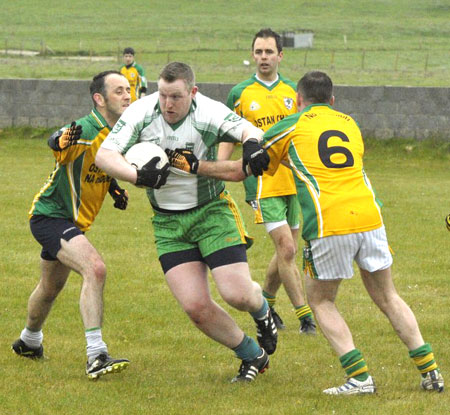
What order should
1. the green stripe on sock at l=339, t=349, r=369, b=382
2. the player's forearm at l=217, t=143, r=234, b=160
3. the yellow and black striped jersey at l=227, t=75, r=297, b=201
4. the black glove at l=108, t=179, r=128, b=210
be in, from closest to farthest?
the green stripe on sock at l=339, t=349, r=369, b=382, the player's forearm at l=217, t=143, r=234, b=160, the black glove at l=108, t=179, r=128, b=210, the yellow and black striped jersey at l=227, t=75, r=297, b=201

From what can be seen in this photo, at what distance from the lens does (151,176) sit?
6.20m

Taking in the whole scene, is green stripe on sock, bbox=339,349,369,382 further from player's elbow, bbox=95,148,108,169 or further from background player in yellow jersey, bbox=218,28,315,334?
background player in yellow jersey, bbox=218,28,315,334

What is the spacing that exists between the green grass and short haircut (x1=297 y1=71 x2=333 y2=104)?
24.8 metres

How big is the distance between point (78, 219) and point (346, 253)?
7.13 ft

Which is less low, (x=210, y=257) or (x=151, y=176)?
(x=151, y=176)

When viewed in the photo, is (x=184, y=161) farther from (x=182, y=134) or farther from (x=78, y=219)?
(x=78, y=219)

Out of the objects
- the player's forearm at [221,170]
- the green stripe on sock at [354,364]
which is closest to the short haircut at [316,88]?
the player's forearm at [221,170]

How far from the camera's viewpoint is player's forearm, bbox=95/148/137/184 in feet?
20.5

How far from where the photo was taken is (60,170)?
7199 millimetres

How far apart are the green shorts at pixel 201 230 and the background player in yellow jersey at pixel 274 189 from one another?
1872 millimetres

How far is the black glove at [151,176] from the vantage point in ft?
20.4

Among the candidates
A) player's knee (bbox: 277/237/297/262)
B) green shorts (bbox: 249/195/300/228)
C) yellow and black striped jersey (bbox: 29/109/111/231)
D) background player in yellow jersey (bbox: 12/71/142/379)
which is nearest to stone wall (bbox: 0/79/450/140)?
green shorts (bbox: 249/195/300/228)

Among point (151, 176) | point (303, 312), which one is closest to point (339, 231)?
point (151, 176)

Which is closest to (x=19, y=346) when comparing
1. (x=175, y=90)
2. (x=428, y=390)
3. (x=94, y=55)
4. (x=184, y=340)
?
(x=184, y=340)
